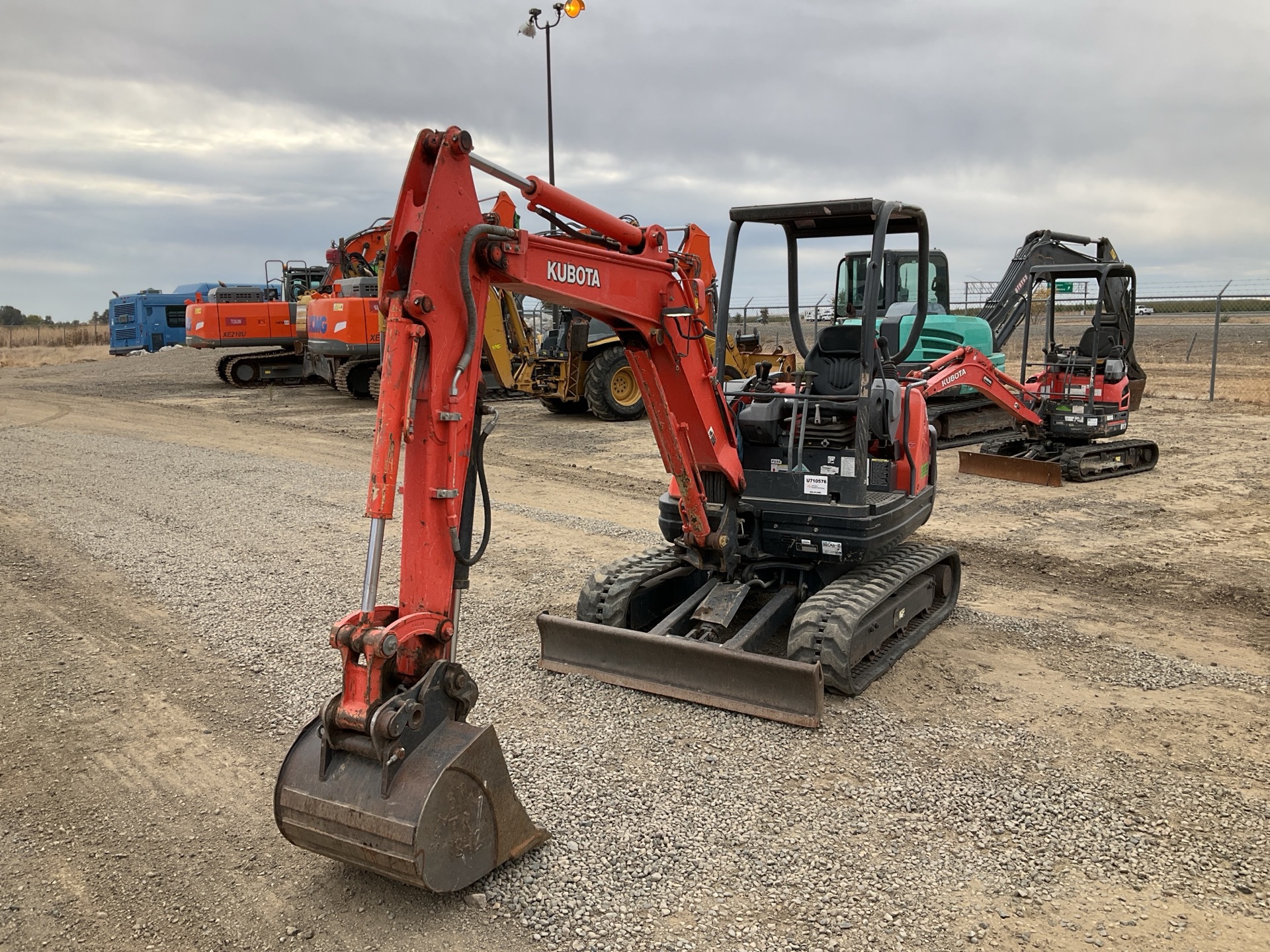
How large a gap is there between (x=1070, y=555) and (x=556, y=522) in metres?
4.57

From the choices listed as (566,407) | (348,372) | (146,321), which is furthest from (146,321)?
(566,407)

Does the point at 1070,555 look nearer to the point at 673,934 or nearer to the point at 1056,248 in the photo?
the point at 673,934

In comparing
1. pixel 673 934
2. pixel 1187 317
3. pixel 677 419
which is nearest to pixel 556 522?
pixel 677 419

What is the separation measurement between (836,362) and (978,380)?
21.2ft

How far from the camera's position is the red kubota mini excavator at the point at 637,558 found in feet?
11.1

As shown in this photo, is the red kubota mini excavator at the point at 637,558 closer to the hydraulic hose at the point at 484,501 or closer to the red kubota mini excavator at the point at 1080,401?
the hydraulic hose at the point at 484,501

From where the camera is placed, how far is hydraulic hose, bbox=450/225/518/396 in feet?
12.2

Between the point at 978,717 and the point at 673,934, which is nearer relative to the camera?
the point at 673,934

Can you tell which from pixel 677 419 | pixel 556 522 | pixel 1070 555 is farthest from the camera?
pixel 556 522

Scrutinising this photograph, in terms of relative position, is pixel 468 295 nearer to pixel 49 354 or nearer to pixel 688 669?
pixel 688 669

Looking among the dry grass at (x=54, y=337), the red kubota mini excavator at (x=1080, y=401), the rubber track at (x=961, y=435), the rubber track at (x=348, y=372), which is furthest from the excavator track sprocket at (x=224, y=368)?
the dry grass at (x=54, y=337)

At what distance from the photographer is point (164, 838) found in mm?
3982

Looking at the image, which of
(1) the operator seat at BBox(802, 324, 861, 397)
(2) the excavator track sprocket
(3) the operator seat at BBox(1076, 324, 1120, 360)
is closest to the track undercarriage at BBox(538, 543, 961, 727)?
(1) the operator seat at BBox(802, 324, 861, 397)

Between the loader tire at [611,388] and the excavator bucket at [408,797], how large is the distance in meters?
13.0
